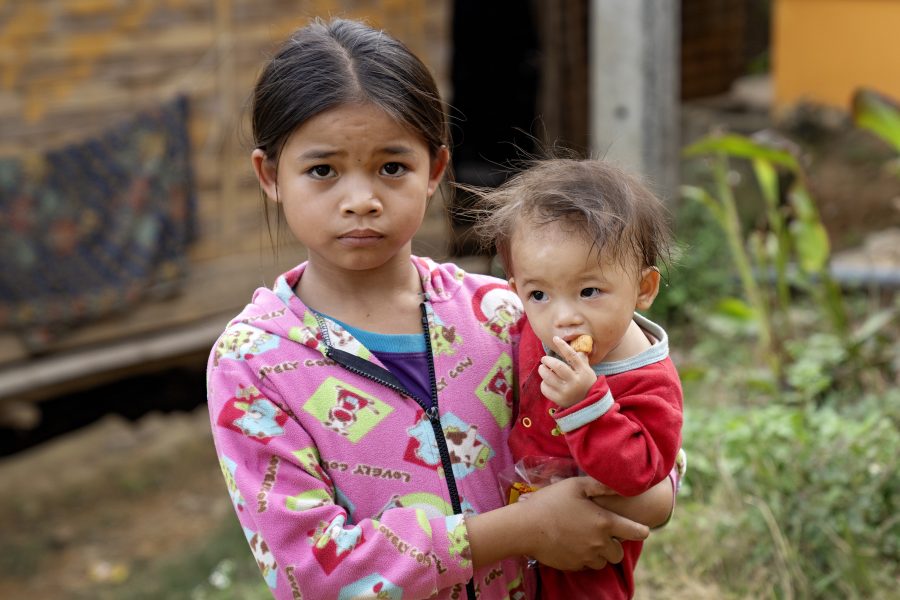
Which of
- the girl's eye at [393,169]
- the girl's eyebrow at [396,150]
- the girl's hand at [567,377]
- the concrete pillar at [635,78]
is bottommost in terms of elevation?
the concrete pillar at [635,78]

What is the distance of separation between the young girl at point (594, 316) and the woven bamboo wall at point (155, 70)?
3328mm

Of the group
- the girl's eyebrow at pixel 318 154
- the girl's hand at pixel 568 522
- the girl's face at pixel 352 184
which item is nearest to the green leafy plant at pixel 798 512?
the girl's hand at pixel 568 522

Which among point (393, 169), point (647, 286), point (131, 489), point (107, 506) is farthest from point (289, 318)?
point (131, 489)

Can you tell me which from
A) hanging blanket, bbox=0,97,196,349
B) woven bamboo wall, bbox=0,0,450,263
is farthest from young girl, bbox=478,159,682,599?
hanging blanket, bbox=0,97,196,349

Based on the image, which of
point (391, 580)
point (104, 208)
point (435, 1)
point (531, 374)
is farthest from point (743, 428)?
point (435, 1)

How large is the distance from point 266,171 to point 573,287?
1.72 feet

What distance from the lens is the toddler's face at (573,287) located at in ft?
5.10

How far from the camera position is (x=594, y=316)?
5.13 feet

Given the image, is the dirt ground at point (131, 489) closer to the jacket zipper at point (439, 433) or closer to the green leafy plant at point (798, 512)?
the green leafy plant at point (798, 512)

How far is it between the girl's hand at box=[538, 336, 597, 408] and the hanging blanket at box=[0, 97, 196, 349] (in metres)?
3.92

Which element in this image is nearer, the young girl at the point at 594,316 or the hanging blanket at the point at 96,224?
the young girl at the point at 594,316

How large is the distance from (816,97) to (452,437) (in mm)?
7541

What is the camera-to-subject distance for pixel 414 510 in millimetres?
1604

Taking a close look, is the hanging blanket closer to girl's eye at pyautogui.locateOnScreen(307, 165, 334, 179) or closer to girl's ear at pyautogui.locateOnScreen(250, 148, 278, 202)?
girl's ear at pyautogui.locateOnScreen(250, 148, 278, 202)
